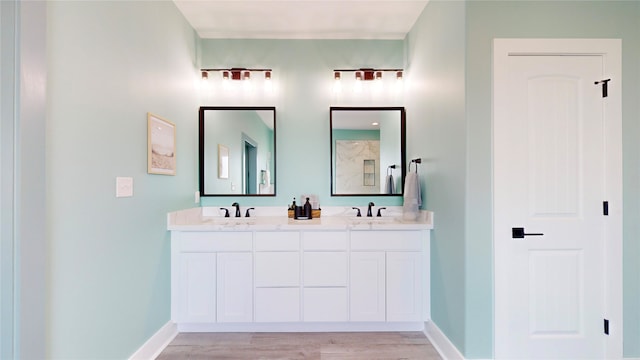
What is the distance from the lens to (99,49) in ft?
5.69

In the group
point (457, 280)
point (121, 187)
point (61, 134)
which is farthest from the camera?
point (457, 280)

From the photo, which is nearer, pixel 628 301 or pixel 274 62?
pixel 628 301

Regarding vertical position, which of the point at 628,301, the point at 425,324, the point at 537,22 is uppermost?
the point at 537,22

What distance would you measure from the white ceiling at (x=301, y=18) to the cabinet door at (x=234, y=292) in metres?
2.11

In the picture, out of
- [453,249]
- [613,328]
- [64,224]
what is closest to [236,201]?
[64,224]

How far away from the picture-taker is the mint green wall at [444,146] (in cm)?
205

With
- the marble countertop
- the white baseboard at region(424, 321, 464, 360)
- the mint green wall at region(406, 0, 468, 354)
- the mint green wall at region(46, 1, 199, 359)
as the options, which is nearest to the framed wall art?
the mint green wall at region(46, 1, 199, 359)

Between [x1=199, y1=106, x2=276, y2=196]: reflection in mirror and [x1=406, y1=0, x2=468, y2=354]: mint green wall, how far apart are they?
1444 millimetres

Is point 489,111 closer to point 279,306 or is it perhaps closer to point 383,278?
point 383,278

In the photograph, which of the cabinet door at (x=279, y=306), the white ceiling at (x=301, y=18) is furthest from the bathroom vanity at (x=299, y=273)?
the white ceiling at (x=301, y=18)

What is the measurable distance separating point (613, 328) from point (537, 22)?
2.00 metres

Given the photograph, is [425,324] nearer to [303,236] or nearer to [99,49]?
[303,236]

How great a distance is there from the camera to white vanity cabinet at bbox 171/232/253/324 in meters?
2.58

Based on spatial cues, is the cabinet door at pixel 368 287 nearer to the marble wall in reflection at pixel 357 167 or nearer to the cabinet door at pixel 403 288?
the cabinet door at pixel 403 288
